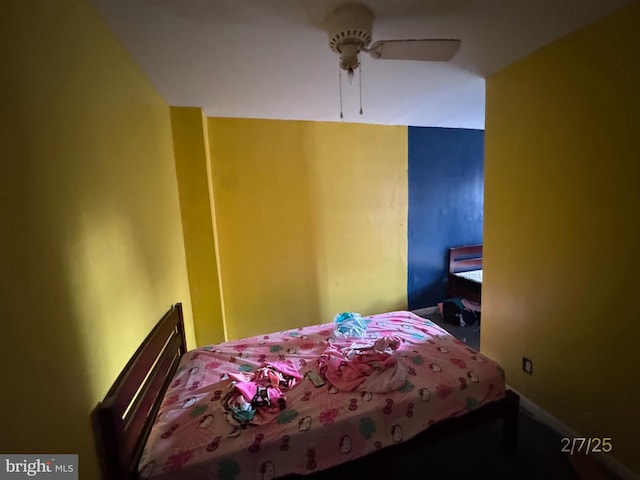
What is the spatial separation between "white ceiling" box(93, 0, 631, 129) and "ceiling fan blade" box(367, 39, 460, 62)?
187 mm

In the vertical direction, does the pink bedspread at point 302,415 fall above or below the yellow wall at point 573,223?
below

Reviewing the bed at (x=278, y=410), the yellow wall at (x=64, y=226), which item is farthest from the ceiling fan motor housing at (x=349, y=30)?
the bed at (x=278, y=410)

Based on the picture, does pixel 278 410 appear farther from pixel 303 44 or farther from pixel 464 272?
pixel 464 272

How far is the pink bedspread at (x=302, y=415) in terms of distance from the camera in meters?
1.22

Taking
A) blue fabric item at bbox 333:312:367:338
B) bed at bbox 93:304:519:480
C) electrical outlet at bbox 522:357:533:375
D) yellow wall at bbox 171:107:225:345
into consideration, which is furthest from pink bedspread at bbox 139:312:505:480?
yellow wall at bbox 171:107:225:345

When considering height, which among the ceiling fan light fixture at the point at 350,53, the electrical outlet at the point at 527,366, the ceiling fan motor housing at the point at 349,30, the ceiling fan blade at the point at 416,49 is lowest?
the electrical outlet at the point at 527,366

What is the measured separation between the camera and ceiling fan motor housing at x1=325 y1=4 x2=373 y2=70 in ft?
4.22

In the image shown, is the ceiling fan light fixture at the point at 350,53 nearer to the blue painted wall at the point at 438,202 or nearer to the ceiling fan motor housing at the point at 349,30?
the ceiling fan motor housing at the point at 349,30

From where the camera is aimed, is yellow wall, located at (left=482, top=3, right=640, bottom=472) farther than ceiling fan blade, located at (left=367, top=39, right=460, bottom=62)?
Yes

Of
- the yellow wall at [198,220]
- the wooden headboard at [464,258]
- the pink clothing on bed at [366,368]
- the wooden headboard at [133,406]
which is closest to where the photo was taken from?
the wooden headboard at [133,406]

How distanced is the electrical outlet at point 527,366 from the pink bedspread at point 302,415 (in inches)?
18.7

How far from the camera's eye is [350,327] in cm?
221

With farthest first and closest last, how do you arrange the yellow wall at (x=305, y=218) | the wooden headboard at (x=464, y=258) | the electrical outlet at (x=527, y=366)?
1. the wooden headboard at (x=464, y=258)
2. the yellow wall at (x=305, y=218)
3. the electrical outlet at (x=527, y=366)

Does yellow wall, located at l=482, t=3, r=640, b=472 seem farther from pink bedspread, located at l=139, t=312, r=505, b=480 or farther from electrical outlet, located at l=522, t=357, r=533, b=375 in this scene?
pink bedspread, located at l=139, t=312, r=505, b=480
